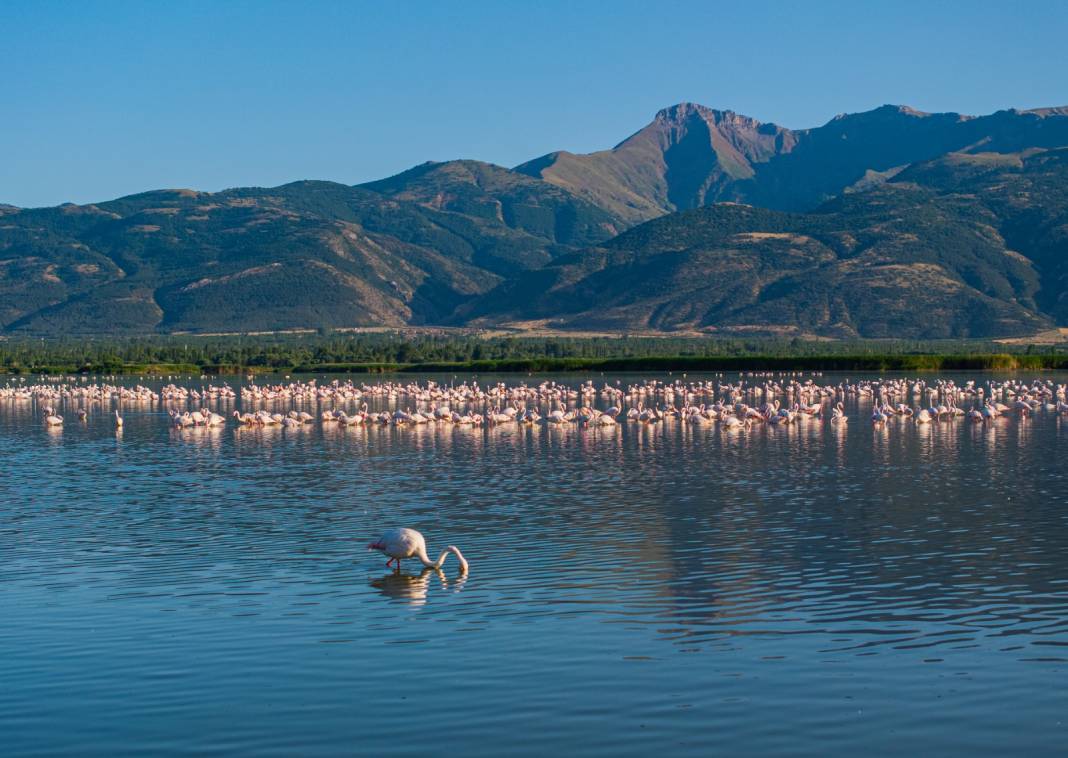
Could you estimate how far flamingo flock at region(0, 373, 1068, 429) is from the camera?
53.4m

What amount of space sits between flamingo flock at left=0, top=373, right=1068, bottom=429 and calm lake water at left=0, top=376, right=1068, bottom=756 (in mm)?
18619

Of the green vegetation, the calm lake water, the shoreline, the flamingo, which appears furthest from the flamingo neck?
the green vegetation

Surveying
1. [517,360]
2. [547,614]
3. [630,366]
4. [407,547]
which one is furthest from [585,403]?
[517,360]

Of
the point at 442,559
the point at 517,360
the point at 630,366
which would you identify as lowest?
the point at 442,559

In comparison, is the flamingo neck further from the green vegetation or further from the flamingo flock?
the green vegetation

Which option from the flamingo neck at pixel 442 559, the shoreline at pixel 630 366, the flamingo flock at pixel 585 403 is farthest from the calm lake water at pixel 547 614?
the shoreline at pixel 630 366

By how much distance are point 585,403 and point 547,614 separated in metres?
47.9

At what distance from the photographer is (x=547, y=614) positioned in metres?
17.7

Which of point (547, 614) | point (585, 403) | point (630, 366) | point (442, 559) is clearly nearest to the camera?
point (547, 614)

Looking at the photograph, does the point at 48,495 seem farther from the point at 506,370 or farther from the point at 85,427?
the point at 506,370

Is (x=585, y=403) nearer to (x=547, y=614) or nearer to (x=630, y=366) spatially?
(x=547, y=614)

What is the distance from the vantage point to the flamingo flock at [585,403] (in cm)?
5341

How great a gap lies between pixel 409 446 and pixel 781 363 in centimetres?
6880

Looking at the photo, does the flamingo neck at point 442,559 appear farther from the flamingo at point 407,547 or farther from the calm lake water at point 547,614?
the calm lake water at point 547,614
